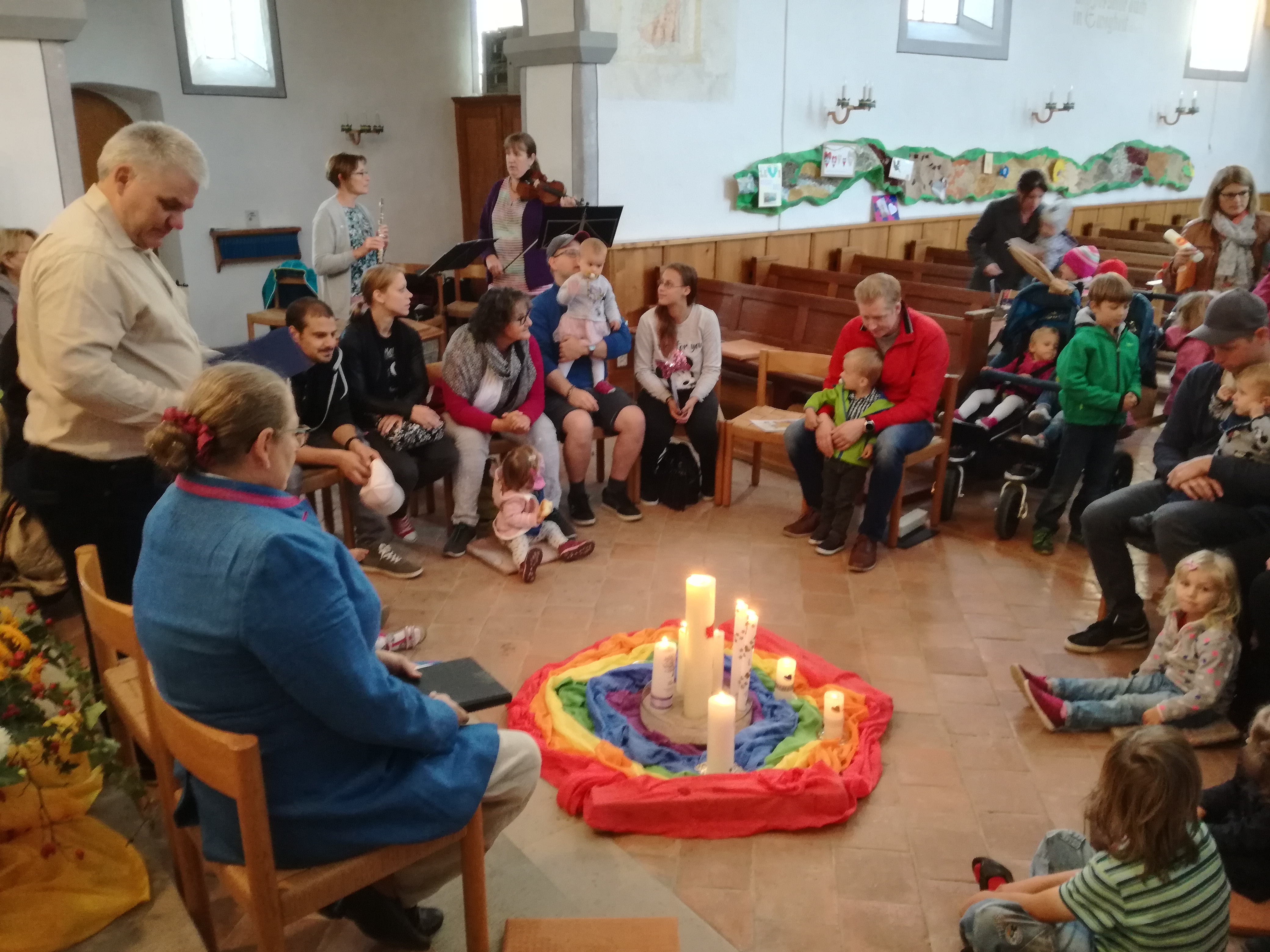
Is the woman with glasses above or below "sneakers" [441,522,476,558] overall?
above

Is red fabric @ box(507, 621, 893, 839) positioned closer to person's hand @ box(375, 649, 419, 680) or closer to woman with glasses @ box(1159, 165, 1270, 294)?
person's hand @ box(375, 649, 419, 680)

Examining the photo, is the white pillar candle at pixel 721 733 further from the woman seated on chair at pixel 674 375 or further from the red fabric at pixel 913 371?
the woman seated on chair at pixel 674 375

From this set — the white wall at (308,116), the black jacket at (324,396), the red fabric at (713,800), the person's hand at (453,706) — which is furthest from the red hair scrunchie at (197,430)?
the white wall at (308,116)

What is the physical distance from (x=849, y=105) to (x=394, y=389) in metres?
5.06

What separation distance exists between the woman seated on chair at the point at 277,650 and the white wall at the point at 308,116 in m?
7.38

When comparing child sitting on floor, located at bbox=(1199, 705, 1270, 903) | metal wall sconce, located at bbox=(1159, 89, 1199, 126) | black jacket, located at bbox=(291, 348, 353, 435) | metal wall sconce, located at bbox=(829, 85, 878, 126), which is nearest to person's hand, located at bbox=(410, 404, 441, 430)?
black jacket, located at bbox=(291, 348, 353, 435)

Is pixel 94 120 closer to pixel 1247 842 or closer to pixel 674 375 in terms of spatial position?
pixel 674 375

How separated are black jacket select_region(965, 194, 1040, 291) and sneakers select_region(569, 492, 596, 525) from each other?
11.6 ft

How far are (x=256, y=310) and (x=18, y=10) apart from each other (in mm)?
5110

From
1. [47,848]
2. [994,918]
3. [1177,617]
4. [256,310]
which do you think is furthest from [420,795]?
[256,310]

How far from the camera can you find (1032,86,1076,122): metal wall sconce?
31.8ft

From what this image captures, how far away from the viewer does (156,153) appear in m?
2.38

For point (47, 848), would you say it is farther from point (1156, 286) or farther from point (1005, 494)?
point (1156, 286)

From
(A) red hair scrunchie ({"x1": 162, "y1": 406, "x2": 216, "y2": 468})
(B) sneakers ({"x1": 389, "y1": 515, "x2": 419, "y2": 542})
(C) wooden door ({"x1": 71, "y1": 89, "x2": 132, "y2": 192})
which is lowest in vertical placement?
(B) sneakers ({"x1": 389, "y1": 515, "x2": 419, "y2": 542})
